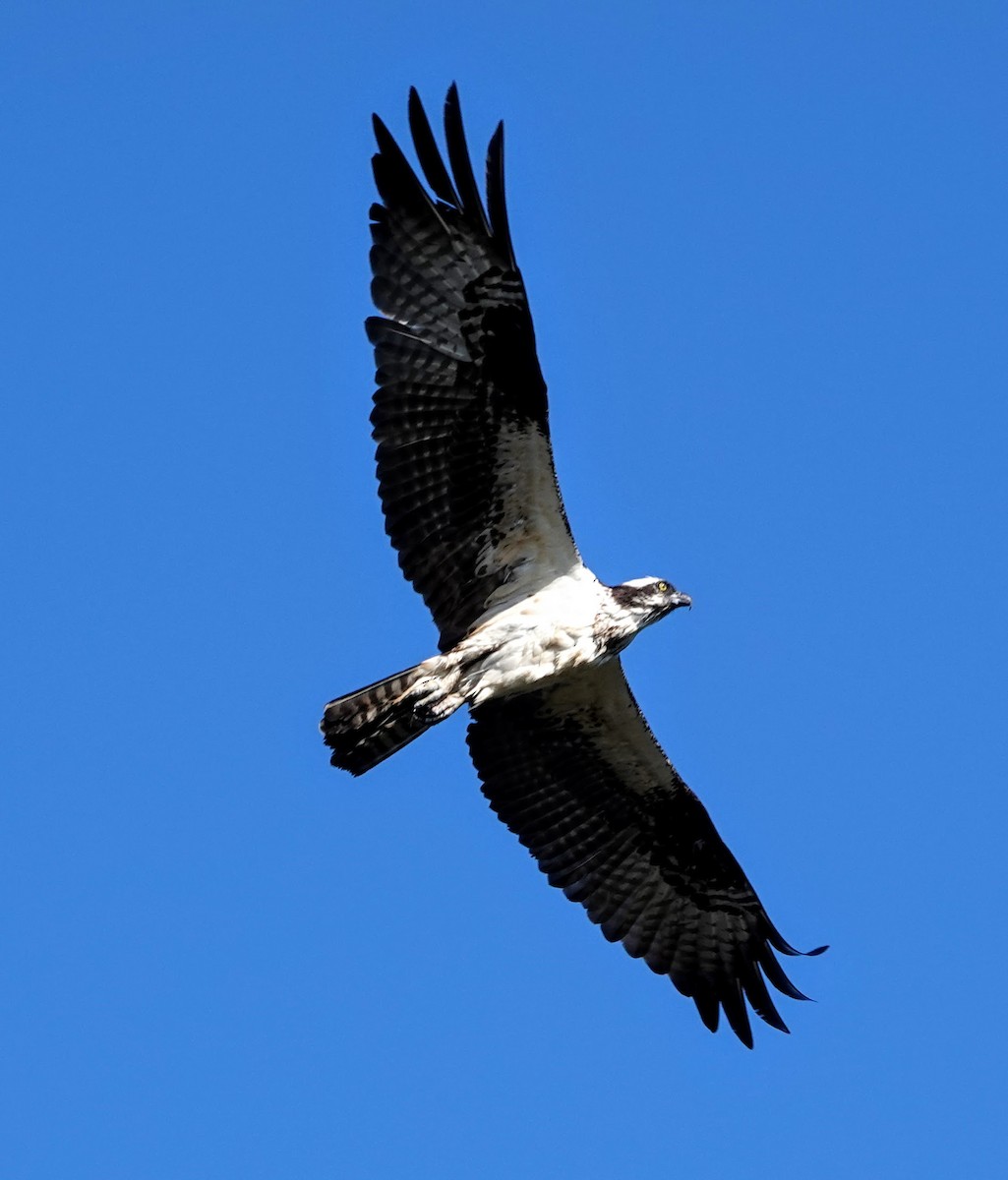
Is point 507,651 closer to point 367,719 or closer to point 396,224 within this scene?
point 367,719

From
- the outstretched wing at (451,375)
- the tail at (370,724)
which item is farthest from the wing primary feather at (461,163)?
the tail at (370,724)

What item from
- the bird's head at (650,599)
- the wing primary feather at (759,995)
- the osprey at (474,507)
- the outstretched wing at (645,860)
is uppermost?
the osprey at (474,507)

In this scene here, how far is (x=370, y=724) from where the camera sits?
1223 centimetres

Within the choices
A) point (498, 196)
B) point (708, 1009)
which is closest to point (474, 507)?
point (498, 196)

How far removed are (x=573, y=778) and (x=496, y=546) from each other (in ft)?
6.61

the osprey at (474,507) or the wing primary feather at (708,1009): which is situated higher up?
the osprey at (474,507)

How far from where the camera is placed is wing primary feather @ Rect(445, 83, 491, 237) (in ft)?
38.9

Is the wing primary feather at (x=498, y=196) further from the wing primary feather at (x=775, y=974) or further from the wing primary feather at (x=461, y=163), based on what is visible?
the wing primary feather at (x=775, y=974)

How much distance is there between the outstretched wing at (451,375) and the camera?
12211 mm

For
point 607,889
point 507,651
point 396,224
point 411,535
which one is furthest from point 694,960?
point 396,224

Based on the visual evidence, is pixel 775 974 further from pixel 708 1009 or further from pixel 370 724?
pixel 370 724

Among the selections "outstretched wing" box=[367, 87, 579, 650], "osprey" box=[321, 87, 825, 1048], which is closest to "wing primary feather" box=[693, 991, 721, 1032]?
"osprey" box=[321, 87, 825, 1048]

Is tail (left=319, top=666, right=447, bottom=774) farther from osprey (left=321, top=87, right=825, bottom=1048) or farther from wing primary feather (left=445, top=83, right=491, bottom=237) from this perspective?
wing primary feather (left=445, top=83, right=491, bottom=237)

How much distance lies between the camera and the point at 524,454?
12.4 meters
